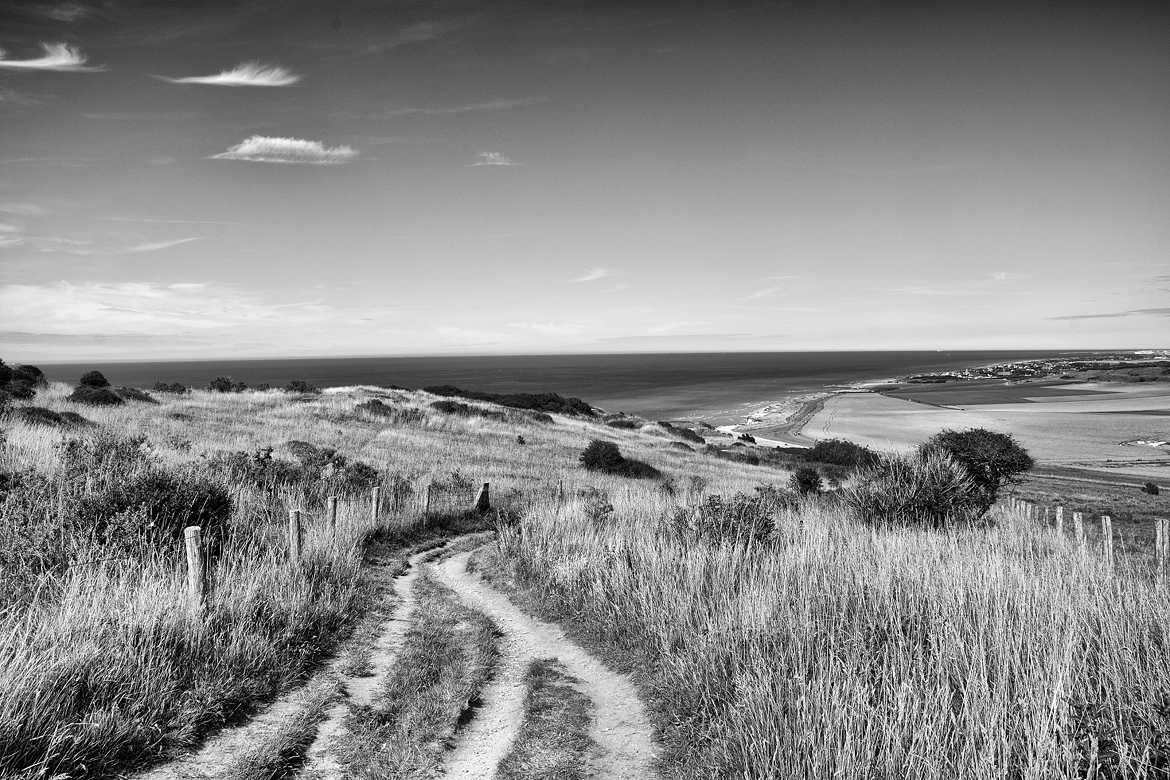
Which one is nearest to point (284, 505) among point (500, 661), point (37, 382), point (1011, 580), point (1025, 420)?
point (500, 661)

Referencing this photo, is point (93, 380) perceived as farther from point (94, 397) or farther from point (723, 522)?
point (723, 522)

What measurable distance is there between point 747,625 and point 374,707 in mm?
3530

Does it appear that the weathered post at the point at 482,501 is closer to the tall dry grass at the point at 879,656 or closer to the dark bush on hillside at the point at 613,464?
the tall dry grass at the point at 879,656

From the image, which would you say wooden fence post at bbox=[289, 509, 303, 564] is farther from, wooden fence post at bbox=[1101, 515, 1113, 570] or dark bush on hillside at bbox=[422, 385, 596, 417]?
dark bush on hillside at bbox=[422, 385, 596, 417]

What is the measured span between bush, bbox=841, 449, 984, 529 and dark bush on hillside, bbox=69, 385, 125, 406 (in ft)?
103

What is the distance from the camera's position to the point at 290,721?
5.35 meters

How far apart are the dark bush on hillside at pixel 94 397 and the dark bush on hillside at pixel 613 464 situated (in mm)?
22252

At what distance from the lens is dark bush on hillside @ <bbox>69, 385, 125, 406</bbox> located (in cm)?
2827

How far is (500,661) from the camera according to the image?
6.95m

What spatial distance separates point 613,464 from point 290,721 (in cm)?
2534

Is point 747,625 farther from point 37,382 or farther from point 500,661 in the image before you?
point 37,382

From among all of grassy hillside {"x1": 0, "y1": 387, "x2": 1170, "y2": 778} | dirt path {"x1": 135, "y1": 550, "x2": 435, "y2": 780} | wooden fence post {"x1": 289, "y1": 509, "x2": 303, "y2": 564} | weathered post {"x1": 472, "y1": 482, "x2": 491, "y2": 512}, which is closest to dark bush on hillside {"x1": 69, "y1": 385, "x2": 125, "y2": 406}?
grassy hillside {"x1": 0, "y1": 387, "x2": 1170, "y2": 778}

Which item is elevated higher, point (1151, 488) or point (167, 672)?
point (167, 672)

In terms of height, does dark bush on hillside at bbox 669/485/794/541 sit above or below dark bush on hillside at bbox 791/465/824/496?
above
